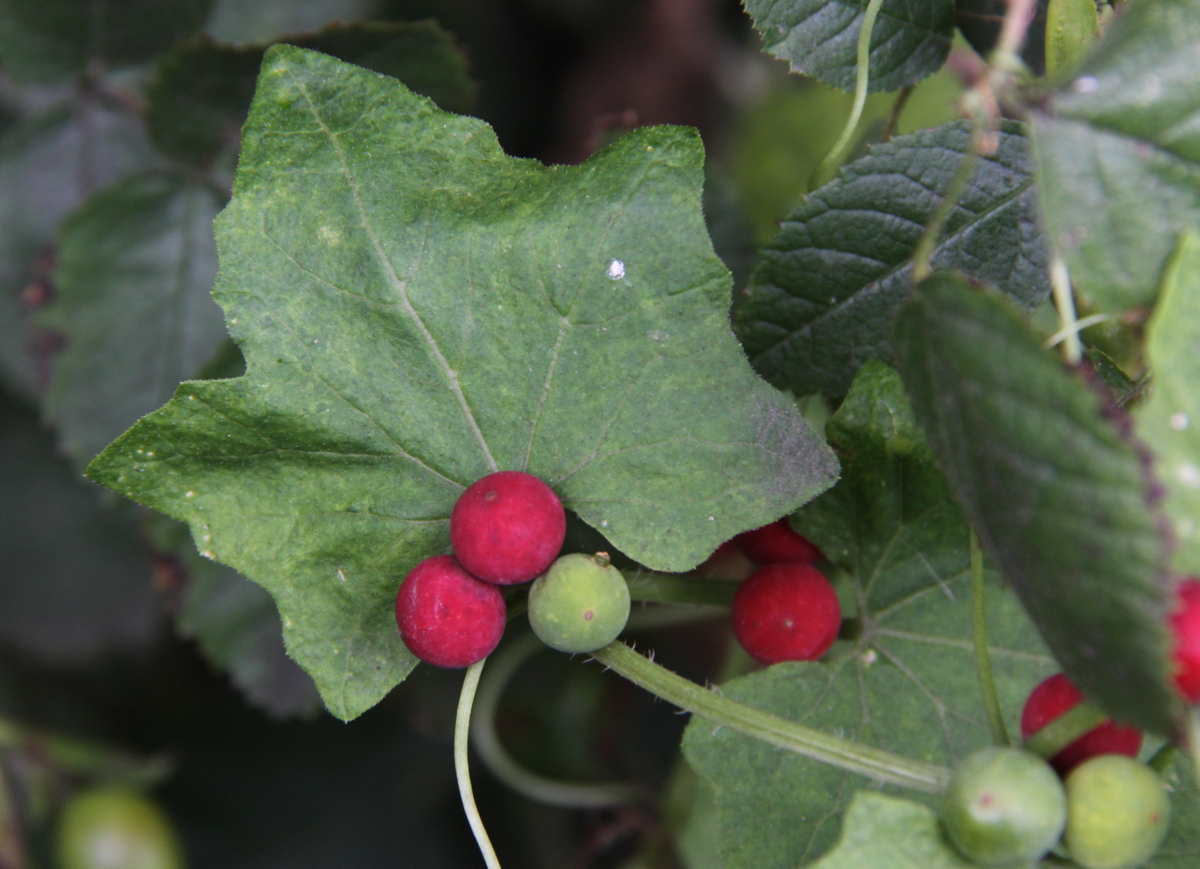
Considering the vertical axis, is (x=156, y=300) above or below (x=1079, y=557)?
below

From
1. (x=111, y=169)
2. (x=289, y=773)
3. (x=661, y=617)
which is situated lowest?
(x=289, y=773)

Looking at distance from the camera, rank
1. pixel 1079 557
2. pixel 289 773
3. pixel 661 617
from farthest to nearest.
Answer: pixel 289 773
pixel 661 617
pixel 1079 557

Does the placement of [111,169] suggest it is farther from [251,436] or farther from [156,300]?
[251,436]

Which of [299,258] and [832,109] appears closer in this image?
[299,258]

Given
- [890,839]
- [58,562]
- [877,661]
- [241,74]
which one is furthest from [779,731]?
[58,562]

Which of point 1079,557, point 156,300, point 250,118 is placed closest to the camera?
point 1079,557

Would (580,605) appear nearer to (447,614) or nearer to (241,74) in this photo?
(447,614)

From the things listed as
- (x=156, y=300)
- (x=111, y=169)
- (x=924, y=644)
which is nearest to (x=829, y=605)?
(x=924, y=644)

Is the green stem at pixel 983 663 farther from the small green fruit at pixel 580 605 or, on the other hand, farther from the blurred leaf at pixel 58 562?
the blurred leaf at pixel 58 562
